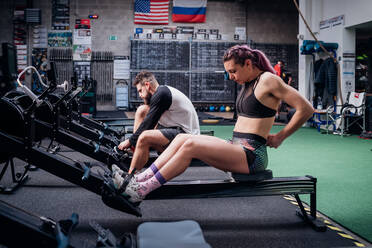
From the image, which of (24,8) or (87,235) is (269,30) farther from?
(87,235)

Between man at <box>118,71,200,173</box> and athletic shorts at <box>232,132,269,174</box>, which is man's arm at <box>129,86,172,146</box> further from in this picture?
athletic shorts at <box>232,132,269,174</box>

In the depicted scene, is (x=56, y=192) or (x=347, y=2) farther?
(x=347, y=2)

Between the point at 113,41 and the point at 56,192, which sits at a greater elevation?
the point at 113,41

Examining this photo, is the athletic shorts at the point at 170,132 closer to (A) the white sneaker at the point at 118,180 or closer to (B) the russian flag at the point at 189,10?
(A) the white sneaker at the point at 118,180

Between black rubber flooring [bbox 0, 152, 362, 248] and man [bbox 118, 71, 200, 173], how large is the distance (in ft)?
1.49

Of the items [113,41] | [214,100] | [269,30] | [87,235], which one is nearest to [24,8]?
[113,41]

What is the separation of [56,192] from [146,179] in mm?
1477

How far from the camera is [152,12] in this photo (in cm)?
1171

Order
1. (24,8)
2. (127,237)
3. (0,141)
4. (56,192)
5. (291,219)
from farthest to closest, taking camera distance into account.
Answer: (24,8)
(56,192)
(291,219)
(0,141)
(127,237)

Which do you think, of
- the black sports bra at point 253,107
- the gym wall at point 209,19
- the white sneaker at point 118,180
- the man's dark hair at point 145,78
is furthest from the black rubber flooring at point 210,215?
the gym wall at point 209,19

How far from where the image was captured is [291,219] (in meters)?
2.54

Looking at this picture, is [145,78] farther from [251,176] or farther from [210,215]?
[251,176]

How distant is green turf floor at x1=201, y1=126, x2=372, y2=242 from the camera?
8.73 feet

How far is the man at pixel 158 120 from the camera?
3.02 metres
